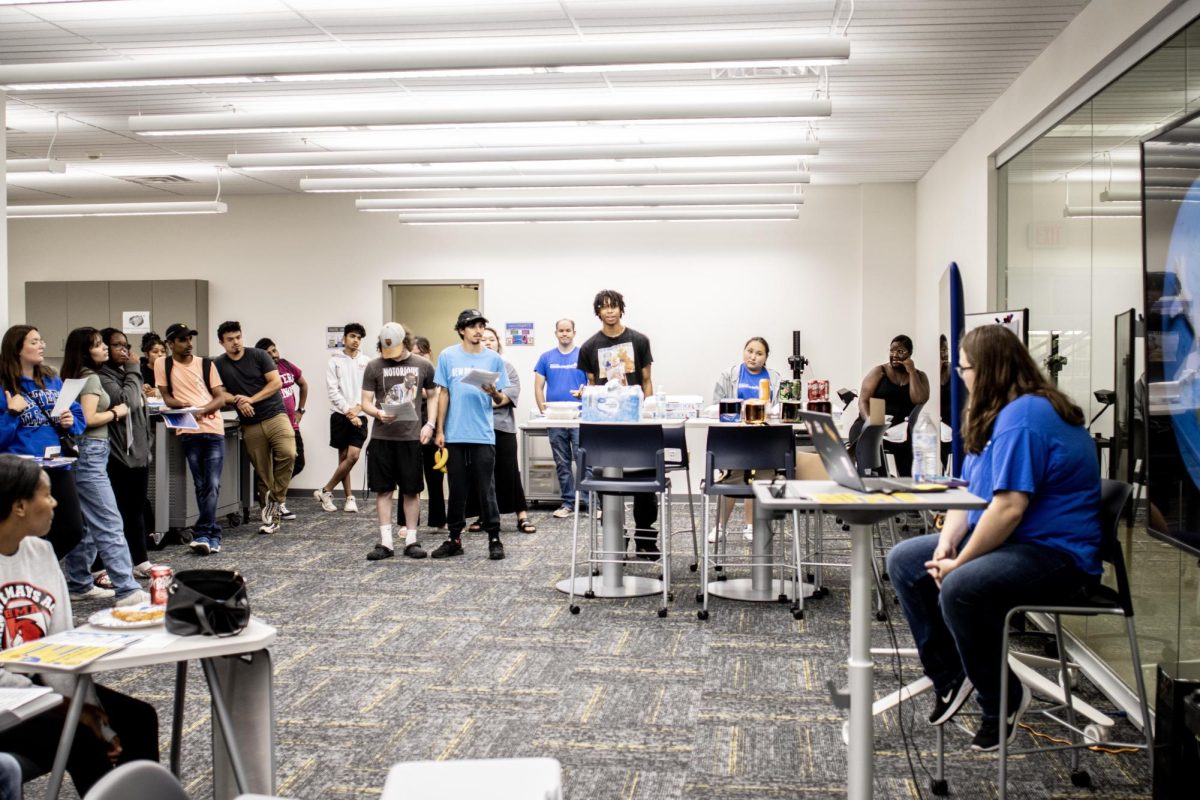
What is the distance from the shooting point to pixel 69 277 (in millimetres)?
11148

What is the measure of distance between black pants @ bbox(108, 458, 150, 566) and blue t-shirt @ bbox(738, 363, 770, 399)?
4.07 meters

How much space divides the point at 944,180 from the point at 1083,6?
3.59 metres

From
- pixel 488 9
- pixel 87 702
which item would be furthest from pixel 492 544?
pixel 87 702

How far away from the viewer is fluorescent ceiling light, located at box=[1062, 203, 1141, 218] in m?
4.11

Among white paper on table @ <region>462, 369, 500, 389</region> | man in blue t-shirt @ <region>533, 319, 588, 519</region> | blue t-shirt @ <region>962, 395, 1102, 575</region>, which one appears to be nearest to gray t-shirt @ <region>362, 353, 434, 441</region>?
white paper on table @ <region>462, 369, 500, 389</region>

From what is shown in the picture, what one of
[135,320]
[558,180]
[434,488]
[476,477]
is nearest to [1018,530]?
[476,477]

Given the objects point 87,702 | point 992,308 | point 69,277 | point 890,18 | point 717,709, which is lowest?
point 717,709

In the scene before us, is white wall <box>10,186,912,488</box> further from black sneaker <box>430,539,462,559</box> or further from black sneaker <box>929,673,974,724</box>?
black sneaker <box>929,673,974,724</box>

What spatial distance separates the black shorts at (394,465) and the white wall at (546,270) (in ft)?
12.7

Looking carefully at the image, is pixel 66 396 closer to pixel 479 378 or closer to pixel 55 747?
pixel 479 378

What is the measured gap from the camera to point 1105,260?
443 centimetres

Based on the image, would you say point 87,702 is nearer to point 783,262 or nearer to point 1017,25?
point 1017,25

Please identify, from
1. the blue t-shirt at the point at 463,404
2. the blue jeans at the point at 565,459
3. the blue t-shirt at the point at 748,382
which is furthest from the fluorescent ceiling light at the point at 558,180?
the blue jeans at the point at 565,459

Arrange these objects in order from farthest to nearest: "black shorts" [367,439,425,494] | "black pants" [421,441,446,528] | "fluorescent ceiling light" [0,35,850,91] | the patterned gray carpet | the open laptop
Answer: "black pants" [421,441,446,528]
"black shorts" [367,439,425,494]
"fluorescent ceiling light" [0,35,850,91]
the patterned gray carpet
the open laptop
